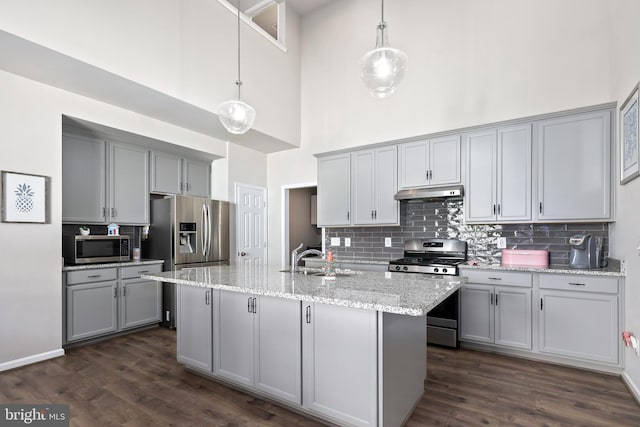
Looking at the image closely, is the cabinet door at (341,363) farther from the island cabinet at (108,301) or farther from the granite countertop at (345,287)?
the island cabinet at (108,301)

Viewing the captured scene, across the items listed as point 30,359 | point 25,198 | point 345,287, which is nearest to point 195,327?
point 345,287

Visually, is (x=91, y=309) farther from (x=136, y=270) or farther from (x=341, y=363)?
(x=341, y=363)

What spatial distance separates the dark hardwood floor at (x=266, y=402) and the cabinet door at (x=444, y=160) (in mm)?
1928

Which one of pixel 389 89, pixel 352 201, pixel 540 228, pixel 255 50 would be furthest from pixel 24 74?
pixel 540 228

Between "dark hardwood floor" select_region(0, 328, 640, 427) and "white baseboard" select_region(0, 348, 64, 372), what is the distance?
0.07 metres

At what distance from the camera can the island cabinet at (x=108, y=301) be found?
3.59 meters

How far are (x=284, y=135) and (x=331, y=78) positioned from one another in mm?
1196

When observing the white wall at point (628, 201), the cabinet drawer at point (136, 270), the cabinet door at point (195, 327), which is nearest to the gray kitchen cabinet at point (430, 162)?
the white wall at point (628, 201)

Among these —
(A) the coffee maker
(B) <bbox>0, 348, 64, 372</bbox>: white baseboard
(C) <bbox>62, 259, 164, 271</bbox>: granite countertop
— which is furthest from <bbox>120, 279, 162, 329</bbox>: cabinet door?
(A) the coffee maker

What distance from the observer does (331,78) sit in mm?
5352

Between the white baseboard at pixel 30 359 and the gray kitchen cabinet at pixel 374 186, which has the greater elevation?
the gray kitchen cabinet at pixel 374 186

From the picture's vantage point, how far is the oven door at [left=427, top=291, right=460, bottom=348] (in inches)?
137

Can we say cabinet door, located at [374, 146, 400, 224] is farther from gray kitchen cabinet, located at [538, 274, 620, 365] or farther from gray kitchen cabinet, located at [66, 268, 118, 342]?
gray kitchen cabinet, located at [66, 268, 118, 342]

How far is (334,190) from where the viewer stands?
4883 millimetres
